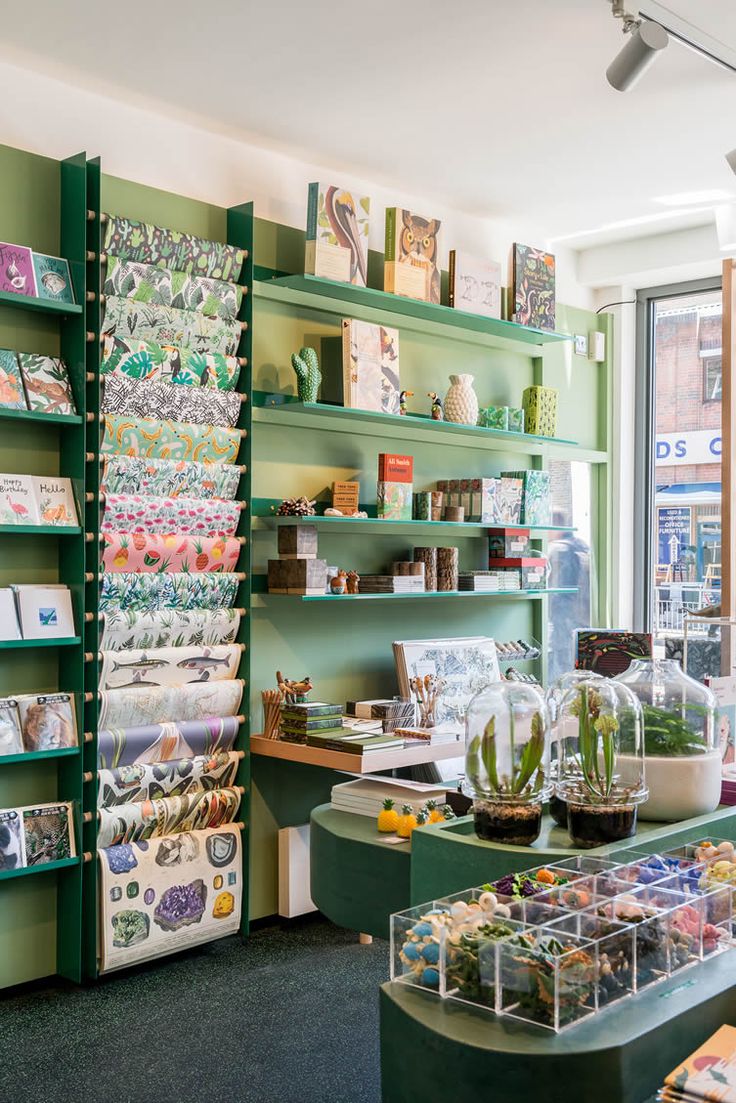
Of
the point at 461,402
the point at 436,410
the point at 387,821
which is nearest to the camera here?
the point at 387,821

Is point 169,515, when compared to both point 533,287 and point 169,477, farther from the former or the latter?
point 533,287

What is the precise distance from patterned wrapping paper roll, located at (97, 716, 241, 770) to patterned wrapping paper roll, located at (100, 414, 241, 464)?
1.01 metres

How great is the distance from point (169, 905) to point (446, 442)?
2501mm

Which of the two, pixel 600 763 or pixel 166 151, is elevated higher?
pixel 166 151

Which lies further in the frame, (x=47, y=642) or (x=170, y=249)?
(x=170, y=249)

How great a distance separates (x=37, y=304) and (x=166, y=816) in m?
1.90

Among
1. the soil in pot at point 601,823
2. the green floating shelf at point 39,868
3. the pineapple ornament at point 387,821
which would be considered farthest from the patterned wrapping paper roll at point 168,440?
the soil in pot at point 601,823

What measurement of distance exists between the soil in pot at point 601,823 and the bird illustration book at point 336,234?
8.91 ft

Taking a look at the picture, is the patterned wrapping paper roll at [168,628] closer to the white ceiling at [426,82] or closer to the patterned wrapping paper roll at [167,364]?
the patterned wrapping paper roll at [167,364]

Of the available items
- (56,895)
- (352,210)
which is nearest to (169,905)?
(56,895)

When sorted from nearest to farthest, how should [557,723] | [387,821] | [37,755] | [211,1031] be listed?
1. [557,723]
2. [387,821]
3. [211,1031]
4. [37,755]

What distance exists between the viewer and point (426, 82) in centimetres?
394

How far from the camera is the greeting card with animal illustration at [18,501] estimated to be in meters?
3.61

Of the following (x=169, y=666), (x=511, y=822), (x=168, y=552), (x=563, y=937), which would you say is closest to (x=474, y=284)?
(x=168, y=552)
